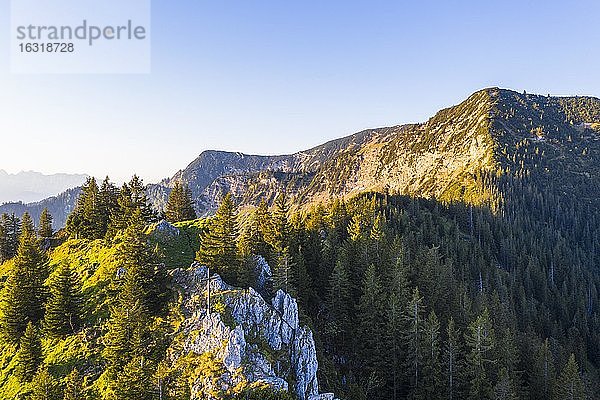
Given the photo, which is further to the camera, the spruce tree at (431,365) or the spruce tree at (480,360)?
the spruce tree at (431,365)

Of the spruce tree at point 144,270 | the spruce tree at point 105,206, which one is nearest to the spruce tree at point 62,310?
the spruce tree at point 144,270

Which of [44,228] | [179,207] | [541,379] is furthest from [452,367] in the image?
[44,228]

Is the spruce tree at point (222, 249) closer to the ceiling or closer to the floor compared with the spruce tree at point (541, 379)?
closer to the ceiling

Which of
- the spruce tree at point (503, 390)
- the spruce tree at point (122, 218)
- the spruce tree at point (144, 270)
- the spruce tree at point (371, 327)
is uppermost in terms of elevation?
the spruce tree at point (122, 218)

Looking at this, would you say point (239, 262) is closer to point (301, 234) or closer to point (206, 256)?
point (206, 256)

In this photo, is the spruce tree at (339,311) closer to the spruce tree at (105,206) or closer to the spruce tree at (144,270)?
the spruce tree at (144,270)

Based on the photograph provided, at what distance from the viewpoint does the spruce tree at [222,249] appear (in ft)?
149

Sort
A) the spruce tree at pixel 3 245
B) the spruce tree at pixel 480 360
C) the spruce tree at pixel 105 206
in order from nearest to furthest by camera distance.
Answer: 1. the spruce tree at pixel 480 360
2. the spruce tree at pixel 105 206
3. the spruce tree at pixel 3 245

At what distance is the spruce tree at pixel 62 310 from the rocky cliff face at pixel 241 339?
40.0 ft

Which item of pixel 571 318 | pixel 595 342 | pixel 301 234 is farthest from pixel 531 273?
pixel 301 234

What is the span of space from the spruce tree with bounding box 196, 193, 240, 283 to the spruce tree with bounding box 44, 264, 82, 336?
14.4 meters

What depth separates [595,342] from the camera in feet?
362

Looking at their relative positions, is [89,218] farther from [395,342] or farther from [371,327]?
[395,342]

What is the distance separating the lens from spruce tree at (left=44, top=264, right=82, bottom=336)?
139 ft
